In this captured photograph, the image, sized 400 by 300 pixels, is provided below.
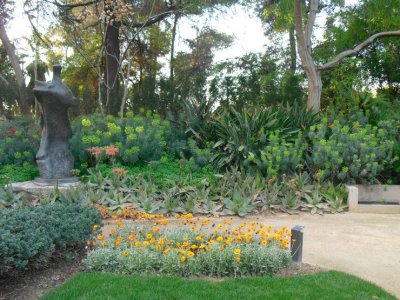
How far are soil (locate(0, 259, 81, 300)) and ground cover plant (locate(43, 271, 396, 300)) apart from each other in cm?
22

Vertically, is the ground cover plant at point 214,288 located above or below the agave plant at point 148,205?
below

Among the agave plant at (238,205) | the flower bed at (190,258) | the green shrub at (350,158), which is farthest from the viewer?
the green shrub at (350,158)

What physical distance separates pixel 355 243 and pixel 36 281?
12.7ft

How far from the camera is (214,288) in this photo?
4.16 meters

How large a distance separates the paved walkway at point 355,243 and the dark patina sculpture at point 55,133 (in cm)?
252

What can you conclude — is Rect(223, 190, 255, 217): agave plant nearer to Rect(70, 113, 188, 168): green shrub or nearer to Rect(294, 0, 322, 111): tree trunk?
Rect(70, 113, 188, 168): green shrub

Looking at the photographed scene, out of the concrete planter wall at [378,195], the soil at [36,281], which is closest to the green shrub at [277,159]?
the concrete planter wall at [378,195]

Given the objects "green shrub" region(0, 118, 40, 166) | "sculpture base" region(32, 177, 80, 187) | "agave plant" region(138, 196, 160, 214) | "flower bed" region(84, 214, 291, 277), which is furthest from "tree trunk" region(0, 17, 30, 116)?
"flower bed" region(84, 214, 291, 277)

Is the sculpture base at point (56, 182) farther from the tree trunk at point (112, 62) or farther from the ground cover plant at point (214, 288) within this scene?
the tree trunk at point (112, 62)

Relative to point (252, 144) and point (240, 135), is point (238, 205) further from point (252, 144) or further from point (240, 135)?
point (240, 135)

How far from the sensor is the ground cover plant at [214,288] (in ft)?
13.1

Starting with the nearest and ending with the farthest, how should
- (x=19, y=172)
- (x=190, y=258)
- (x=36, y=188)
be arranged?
1. (x=190, y=258)
2. (x=36, y=188)
3. (x=19, y=172)

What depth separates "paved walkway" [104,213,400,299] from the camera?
4996 mm

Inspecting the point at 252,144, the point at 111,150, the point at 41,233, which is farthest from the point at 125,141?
the point at 41,233
